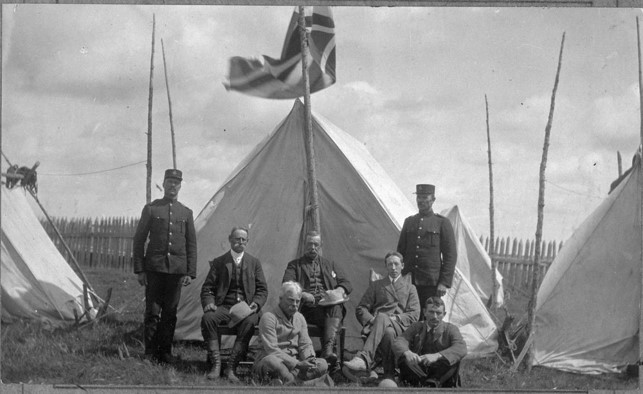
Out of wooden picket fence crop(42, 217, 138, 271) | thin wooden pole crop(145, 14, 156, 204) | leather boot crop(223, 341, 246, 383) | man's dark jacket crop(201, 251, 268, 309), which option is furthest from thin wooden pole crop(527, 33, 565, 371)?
wooden picket fence crop(42, 217, 138, 271)

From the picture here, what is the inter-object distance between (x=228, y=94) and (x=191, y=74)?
33cm

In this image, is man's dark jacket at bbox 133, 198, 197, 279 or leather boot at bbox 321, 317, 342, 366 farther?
man's dark jacket at bbox 133, 198, 197, 279

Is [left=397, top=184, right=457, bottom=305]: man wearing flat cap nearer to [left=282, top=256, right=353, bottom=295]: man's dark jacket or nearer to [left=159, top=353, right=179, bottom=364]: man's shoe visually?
[left=282, top=256, right=353, bottom=295]: man's dark jacket

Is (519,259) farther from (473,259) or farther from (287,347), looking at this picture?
(287,347)

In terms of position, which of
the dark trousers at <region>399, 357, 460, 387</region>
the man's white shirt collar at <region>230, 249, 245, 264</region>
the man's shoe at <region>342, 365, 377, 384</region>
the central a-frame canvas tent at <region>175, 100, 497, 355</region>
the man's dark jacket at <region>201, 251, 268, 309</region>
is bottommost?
the man's shoe at <region>342, 365, 377, 384</region>

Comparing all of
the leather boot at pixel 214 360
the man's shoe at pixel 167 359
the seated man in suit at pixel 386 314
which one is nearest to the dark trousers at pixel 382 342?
the seated man in suit at pixel 386 314

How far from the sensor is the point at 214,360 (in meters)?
5.81

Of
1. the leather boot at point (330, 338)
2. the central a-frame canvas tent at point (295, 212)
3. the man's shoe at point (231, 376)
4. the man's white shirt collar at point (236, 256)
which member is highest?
the central a-frame canvas tent at point (295, 212)

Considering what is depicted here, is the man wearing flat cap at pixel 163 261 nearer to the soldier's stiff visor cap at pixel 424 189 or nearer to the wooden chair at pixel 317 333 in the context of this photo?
the wooden chair at pixel 317 333

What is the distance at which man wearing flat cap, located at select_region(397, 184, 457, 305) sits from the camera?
6.22m

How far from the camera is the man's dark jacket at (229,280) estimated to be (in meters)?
6.11

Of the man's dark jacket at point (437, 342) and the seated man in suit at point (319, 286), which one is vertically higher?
the seated man in suit at point (319, 286)

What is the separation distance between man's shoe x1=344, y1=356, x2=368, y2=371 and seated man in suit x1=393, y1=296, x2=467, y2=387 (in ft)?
0.99

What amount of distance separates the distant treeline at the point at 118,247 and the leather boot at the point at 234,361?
4.27 feet
